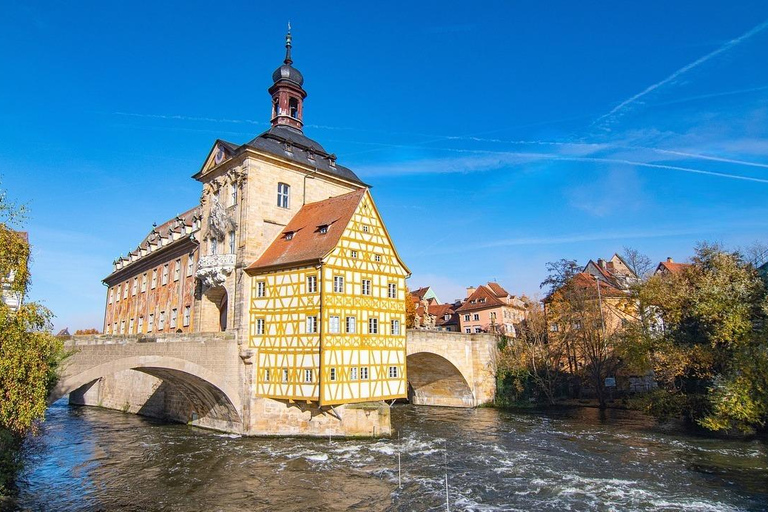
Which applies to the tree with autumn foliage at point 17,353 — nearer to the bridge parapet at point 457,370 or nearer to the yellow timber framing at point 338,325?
the yellow timber framing at point 338,325

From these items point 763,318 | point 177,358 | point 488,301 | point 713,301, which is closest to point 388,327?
point 177,358

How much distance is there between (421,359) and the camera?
35469mm

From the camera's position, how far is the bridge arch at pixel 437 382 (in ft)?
118

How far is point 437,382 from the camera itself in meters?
38.5

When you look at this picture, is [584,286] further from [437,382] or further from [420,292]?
[420,292]

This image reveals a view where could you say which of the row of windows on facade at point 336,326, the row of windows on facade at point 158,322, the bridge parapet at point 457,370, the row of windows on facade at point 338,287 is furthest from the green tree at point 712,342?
the row of windows on facade at point 158,322

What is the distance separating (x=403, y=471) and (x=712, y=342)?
15284mm

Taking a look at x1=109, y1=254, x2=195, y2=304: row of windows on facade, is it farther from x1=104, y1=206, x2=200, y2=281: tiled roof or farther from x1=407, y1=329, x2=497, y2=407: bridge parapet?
x1=407, y1=329, x2=497, y2=407: bridge parapet

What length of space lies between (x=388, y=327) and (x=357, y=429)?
198 inches

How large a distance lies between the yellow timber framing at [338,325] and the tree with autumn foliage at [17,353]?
1113 centimetres

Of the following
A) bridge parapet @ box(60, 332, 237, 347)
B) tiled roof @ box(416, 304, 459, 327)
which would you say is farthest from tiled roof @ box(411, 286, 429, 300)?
bridge parapet @ box(60, 332, 237, 347)

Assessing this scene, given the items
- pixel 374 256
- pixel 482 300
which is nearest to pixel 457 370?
pixel 374 256

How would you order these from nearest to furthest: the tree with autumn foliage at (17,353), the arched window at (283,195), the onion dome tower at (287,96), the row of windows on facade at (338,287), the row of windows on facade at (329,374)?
the tree with autumn foliage at (17,353), the row of windows on facade at (329,374), the row of windows on facade at (338,287), the arched window at (283,195), the onion dome tower at (287,96)

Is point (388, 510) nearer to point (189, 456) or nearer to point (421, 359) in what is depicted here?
point (189, 456)
